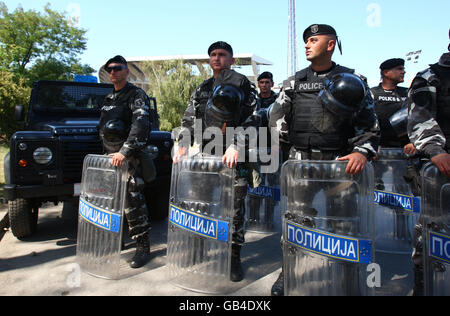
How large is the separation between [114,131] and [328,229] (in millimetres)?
2049

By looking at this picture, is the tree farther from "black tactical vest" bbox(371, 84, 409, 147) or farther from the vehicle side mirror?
"black tactical vest" bbox(371, 84, 409, 147)

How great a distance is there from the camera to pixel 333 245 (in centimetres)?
186

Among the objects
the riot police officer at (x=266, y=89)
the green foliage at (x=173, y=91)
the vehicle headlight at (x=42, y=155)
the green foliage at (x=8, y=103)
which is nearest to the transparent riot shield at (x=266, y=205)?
the riot police officer at (x=266, y=89)

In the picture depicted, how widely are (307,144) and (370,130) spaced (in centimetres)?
42

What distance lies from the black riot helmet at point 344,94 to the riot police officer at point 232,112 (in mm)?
744

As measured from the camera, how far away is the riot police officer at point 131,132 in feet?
9.50

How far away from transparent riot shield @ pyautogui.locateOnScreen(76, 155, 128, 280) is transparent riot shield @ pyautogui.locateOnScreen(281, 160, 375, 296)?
4.65ft

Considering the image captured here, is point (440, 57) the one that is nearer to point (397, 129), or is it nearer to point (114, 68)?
point (397, 129)

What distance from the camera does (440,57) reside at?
2.19 m

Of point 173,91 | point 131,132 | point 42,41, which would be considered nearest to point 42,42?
point 42,41

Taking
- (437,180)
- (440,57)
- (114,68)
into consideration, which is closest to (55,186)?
(114,68)

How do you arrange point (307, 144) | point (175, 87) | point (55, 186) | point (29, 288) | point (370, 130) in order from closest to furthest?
point (370, 130)
point (307, 144)
point (29, 288)
point (55, 186)
point (175, 87)

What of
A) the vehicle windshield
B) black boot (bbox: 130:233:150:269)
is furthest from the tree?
black boot (bbox: 130:233:150:269)

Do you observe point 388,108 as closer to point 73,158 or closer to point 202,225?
point 202,225
